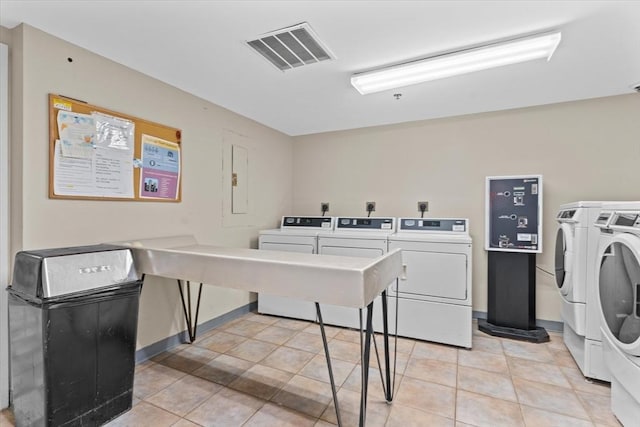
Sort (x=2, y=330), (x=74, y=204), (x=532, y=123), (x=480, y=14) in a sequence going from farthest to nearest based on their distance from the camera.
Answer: (x=532, y=123)
(x=74, y=204)
(x=2, y=330)
(x=480, y=14)

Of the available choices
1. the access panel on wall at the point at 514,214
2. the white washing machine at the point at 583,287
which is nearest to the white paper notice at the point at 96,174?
the access panel on wall at the point at 514,214

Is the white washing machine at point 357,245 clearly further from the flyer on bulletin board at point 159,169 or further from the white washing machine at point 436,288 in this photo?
the flyer on bulletin board at point 159,169

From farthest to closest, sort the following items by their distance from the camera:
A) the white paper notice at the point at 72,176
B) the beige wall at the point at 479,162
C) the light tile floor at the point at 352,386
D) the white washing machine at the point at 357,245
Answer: the white washing machine at the point at 357,245 → the beige wall at the point at 479,162 → the white paper notice at the point at 72,176 → the light tile floor at the point at 352,386

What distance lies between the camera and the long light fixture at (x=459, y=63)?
1899mm

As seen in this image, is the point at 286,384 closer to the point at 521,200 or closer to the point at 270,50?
the point at 270,50

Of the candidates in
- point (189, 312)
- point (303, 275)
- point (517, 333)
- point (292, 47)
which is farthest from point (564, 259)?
point (189, 312)

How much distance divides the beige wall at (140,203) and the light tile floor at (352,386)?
0.59 meters

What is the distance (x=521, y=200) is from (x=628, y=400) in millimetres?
1802

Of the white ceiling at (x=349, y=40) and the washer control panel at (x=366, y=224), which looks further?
the washer control panel at (x=366, y=224)

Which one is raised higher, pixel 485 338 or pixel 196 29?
pixel 196 29

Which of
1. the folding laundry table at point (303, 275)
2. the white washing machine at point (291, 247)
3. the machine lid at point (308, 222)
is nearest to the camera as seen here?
the folding laundry table at point (303, 275)

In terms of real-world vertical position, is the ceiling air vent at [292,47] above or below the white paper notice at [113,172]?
above

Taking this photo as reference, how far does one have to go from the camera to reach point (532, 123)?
10.5 ft

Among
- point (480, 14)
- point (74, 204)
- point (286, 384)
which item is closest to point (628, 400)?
point (286, 384)
